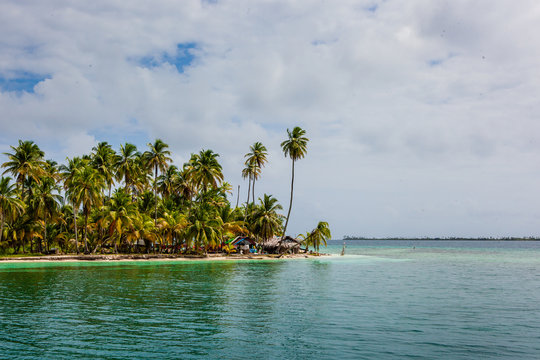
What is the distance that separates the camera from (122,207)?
193 feet

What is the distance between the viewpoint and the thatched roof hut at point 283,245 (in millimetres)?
80688

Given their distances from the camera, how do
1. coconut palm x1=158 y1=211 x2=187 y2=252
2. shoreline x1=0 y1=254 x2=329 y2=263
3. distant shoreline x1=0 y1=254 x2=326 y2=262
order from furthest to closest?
1. coconut palm x1=158 y1=211 x2=187 y2=252
2. distant shoreline x1=0 y1=254 x2=326 y2=262
3. shoreline x1=0 y1=254 x2=329 y2=263

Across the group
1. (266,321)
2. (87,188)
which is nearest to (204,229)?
(87,188)

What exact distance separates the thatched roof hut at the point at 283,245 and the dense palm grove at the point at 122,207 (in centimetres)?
269

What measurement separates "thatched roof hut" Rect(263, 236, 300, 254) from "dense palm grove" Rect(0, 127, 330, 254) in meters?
2.69

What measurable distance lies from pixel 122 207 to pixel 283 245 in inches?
1372

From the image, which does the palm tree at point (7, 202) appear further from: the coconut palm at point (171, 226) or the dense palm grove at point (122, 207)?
the coconut palm at point (171, 226)

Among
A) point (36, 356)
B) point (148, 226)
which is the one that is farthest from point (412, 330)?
point (148, 226)

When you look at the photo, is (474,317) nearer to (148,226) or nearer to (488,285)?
(488,285)

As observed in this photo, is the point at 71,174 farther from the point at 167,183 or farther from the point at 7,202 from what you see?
the point at 167,183

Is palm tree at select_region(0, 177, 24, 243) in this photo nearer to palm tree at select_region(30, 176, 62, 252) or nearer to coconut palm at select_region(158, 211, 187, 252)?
palm tree at select_region(30, 176, 62, 252)

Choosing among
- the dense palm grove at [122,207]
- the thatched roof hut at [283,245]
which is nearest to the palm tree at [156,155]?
the dense palm grove at [122,207]

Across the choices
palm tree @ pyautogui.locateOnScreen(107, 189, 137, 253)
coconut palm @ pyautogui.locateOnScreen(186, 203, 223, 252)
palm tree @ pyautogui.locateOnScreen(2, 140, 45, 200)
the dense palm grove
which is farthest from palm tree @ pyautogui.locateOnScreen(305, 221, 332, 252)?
palm tree @ pyautogui.locateOnScreen(2, 140, 45, 200)

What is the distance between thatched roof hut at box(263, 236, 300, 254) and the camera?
80.7 metres
